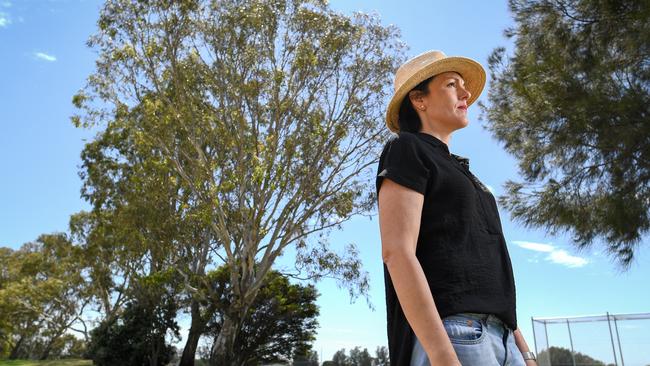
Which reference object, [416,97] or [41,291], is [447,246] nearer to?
[416,97]

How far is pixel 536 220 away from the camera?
10.3 meters

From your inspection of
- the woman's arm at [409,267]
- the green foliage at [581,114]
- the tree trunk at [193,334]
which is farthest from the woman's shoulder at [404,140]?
the tree trunk at [193,334]

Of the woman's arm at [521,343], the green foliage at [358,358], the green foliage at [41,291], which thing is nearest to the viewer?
the woman's arm at [521,343]

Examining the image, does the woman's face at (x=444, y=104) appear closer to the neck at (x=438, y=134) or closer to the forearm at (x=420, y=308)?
the neck at (x=438, y=134)

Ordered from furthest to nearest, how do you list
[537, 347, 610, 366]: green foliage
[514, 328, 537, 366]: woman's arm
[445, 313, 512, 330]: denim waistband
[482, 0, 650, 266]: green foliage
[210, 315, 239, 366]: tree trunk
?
[210, 315, 239, 366]: tree trunk → [537, 347, 610, 366]: green foliage → [482, 0, 650, 266]: green foliage → [514, 328, 537, 366]: woman's arm → [445, 313, 512, 330]: denim waistband

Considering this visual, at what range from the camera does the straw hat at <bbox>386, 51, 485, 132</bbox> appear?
175cm

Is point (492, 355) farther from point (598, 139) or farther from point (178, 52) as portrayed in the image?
point (178, 52)

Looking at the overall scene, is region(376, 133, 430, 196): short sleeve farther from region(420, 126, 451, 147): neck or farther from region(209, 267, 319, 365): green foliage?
region(209, 267, 319, 365): green foliage

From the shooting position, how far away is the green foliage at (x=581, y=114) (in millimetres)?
8688

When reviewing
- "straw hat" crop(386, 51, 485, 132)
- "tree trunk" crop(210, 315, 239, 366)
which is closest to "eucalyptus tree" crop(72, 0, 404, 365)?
"tree trunk" crop(210, 315, 239, 366)

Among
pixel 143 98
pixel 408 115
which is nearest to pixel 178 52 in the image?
pixel 143 98

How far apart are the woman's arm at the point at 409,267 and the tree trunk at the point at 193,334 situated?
18476mm

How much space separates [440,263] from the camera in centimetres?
135

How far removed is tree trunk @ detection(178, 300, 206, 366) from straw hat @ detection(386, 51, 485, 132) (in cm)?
1808
